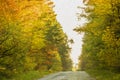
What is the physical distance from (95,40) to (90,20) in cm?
374

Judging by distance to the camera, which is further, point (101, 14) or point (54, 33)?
point (54, 33)

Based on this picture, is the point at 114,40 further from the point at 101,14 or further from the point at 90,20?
the point at 90,20

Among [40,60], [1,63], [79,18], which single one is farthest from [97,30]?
[40,60]

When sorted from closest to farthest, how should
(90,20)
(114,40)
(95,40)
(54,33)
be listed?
(114,40) → (95,40) → (90,20) → (54,33)

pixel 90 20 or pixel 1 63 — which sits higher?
pixel 90 20

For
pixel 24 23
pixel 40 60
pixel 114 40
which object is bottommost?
pixel 40 60

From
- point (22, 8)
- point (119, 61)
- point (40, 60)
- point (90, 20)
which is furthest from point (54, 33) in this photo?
point (119, 61)

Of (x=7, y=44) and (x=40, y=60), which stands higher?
(x=7, y=44)

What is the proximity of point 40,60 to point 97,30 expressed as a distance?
19.7 metres

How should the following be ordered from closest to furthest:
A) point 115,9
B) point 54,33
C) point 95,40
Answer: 1. point 115,9
2. point 95,40
3. point 54,33

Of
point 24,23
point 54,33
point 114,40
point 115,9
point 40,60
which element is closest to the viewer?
point 114,40

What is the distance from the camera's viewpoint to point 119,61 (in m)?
25.3

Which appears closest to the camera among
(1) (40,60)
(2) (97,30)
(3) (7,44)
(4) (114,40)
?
(3) (7,44)

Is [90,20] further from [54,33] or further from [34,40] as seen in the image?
[54,33]
